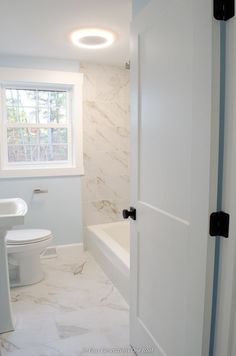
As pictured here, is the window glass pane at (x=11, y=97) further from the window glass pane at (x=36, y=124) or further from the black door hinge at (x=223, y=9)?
the black door hinge at (x=223, y=9)

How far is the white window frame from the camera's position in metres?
2.95

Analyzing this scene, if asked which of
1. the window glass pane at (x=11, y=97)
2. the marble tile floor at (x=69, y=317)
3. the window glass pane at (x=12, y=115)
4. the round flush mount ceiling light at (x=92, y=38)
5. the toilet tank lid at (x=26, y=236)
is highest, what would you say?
the round flush mount ceiling light at (x=92, y=38)

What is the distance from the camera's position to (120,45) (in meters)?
2.60

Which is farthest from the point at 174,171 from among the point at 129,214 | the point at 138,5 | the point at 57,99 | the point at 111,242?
the point at 57,99

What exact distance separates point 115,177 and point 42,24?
6.10ft

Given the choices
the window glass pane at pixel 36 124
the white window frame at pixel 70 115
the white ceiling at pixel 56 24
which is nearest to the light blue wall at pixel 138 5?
the white ceiling at pixel 56 24

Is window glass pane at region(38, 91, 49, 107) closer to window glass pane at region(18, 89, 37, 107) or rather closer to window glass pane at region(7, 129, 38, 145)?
window glass pane at region(18, 89, 37, 107)

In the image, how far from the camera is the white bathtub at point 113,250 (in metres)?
2.34

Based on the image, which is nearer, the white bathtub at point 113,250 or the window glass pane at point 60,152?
the white bathtub at point 113,250

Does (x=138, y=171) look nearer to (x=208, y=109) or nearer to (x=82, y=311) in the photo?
(x=208, y=109)

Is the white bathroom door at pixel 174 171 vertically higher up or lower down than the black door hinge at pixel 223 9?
lower down

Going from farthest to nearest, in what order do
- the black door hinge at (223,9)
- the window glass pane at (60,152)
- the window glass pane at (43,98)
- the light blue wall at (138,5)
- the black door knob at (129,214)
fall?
the window glass pane at (60,152)
the window glass pane at (43,98)
the black door knob at (129,214)
the light blue wall at (138,5)
the black door hinge at (223,9)

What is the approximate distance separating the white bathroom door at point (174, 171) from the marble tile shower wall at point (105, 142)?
5.69 feet

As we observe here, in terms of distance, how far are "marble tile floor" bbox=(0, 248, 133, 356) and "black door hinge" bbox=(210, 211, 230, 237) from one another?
A: 1202 millimetres
